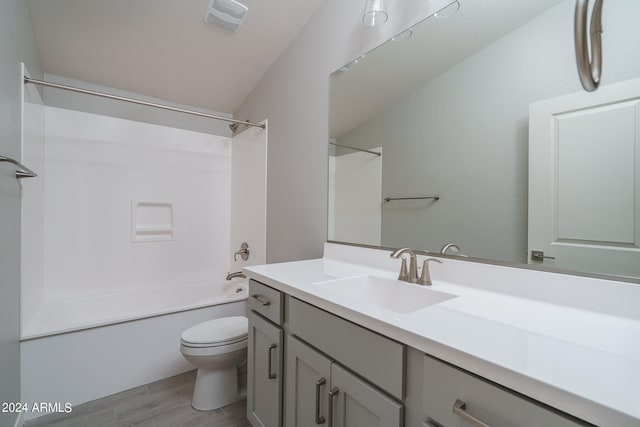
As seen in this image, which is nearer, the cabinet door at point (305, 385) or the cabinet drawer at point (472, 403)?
the cabinet drawer at point (472, 403)

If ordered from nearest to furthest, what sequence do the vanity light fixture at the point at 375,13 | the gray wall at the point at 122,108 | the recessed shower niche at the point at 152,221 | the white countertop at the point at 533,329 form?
the white countertop at the point at 533,329 < the vanity light fixture at the point at 375,13 < the gray wall at the point at 122,108 < the recessed shower niche at the point at 152,221

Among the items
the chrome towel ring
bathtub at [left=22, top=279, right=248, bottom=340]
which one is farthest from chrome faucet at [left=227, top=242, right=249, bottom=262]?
the chrome towel ring

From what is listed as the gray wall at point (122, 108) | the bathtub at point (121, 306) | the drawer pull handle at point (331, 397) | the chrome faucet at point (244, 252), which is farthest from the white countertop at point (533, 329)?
the gray wall at point (122, 108)

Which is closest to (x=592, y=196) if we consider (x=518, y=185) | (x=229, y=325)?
(x=518, y=185)

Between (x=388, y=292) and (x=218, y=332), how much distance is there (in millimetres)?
1158

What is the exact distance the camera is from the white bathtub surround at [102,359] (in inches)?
62.6

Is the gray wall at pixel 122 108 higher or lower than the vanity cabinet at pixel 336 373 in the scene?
higher

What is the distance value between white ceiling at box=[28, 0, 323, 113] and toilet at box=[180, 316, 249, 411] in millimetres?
2038

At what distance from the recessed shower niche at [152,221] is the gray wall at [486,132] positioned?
2.29 meters

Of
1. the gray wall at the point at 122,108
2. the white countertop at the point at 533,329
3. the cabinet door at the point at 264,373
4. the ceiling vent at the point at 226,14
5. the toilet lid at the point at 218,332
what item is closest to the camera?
the white countertop at the point at 533,329

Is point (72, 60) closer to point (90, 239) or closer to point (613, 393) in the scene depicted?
point (90, 239)

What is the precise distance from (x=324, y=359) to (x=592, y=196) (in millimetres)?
952

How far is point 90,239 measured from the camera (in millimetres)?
2402

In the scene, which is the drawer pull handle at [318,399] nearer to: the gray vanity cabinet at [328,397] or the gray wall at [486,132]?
the gray vanity cabinet at [328,397]
